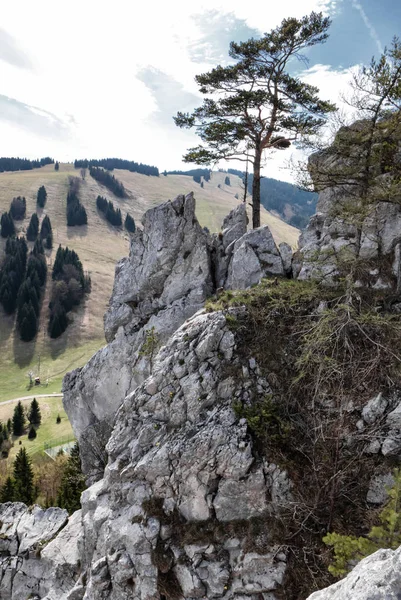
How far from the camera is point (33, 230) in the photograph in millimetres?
156875

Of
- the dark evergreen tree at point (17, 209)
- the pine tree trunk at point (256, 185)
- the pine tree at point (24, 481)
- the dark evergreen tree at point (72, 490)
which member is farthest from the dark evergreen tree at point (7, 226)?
the pine tree trunk at point (256, 185)

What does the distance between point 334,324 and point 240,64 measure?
757 inches

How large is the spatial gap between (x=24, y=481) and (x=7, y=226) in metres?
137

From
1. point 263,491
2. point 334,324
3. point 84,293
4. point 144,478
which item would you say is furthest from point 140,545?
point 84,293

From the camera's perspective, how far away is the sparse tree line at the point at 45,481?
34.5 m

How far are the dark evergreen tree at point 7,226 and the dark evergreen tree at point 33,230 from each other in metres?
6.48

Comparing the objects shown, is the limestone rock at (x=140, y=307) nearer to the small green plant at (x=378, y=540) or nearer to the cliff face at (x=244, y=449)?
Answer: the cliff face at (x=244, y=449)

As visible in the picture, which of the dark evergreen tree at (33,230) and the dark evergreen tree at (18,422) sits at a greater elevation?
the dark evergreen tree at (33,230)

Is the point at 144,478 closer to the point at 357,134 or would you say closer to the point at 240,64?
the point at 357,134

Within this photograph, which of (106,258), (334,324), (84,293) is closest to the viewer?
(334,324)

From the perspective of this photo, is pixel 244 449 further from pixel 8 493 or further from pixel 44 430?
pixel 44 430

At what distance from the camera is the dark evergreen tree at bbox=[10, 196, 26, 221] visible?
6586 inches

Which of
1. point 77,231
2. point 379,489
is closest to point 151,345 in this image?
point 379,489

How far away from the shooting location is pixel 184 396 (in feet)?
47.6
